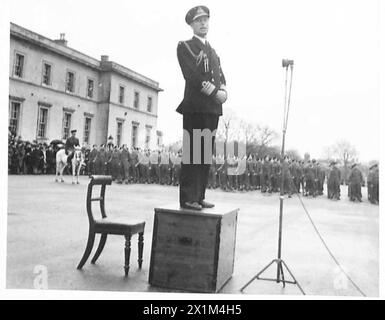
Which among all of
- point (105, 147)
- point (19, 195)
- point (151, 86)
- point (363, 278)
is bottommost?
point (363, 278)

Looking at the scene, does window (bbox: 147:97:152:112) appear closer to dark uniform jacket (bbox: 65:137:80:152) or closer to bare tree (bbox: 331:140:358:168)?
bare tree (bbox: 331:140:358:168)

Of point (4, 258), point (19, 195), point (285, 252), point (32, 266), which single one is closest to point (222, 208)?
point (285, 252)

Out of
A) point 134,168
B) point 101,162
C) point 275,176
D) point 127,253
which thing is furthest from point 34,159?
point 275,176

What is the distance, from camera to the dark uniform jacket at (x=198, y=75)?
3.03m

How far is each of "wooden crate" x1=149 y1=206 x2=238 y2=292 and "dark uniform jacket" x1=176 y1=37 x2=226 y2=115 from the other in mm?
779

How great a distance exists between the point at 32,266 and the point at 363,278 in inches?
106

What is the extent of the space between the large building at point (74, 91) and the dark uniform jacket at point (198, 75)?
1.29m

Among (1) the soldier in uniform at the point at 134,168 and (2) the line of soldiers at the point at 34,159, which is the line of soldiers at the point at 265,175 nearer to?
(1) the soldier in uniform at the point at 134,168

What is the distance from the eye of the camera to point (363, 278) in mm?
3371

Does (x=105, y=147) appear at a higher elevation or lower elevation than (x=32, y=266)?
higher

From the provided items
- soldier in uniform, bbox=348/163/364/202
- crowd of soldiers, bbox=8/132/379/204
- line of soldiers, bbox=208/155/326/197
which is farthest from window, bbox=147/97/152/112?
line of soldiers, bbox=208/155/326/197

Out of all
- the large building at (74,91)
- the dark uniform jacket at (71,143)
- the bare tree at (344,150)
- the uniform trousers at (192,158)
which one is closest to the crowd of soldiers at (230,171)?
the dark uniform jacket at (71,143)

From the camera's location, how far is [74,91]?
5.45m
